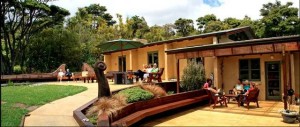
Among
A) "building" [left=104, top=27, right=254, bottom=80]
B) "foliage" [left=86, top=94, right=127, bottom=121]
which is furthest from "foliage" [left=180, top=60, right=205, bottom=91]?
"foliage" [left=86, top=94, right=127, bottom=121]

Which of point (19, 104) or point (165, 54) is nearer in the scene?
point (19, 104)

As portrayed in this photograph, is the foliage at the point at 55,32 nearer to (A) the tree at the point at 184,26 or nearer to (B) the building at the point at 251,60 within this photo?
(A) the tree at the point at 184,26

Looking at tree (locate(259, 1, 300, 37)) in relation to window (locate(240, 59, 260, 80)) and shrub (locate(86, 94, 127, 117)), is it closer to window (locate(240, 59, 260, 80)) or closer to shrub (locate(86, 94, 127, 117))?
window (locate(240, 59, 260, 80))

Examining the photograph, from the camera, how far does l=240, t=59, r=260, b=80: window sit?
12096 mm

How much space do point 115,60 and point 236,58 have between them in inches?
504

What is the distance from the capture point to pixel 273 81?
11695mm

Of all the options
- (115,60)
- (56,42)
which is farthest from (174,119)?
(56,42)

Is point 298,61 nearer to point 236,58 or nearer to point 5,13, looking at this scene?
point 236,58

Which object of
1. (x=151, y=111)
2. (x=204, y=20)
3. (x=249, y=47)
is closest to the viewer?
(x=151, y=111)

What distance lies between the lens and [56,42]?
26.7m

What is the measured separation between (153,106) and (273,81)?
598 centimetres

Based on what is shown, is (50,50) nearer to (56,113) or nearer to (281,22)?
(56,113)

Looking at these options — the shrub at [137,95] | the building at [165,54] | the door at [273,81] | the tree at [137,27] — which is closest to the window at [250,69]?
the door at [273,81]

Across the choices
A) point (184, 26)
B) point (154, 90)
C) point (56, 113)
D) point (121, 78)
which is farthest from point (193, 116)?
point (184, 26)
